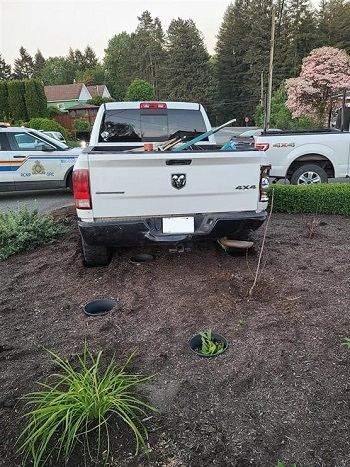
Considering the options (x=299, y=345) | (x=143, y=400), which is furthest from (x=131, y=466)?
(x=299, y=345)

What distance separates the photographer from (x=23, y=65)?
8931 cm

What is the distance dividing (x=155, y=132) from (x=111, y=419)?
3990mm

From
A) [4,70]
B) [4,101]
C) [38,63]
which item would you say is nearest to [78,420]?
[4,101]

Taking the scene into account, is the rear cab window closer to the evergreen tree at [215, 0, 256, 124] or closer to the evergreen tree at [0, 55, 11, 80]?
the evergreen tree at [215, 0, 256, 124]

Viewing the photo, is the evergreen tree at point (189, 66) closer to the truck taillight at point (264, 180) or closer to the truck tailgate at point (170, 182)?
the truck taillight at point (264, 180)

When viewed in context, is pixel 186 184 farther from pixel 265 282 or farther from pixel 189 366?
pixel 189 366

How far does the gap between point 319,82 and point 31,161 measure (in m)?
18.9

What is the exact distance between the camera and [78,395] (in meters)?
1.82

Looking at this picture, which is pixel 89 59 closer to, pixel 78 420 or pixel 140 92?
pixel 140 92

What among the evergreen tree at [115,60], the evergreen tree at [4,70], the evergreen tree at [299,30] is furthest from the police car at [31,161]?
the evergreen tree at [4,70]

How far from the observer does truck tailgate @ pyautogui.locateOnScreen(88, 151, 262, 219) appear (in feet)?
10.5

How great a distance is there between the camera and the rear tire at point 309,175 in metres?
7.16

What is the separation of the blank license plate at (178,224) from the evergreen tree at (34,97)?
2663 cm

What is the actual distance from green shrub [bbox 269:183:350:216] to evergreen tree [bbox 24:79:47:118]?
24.9m
